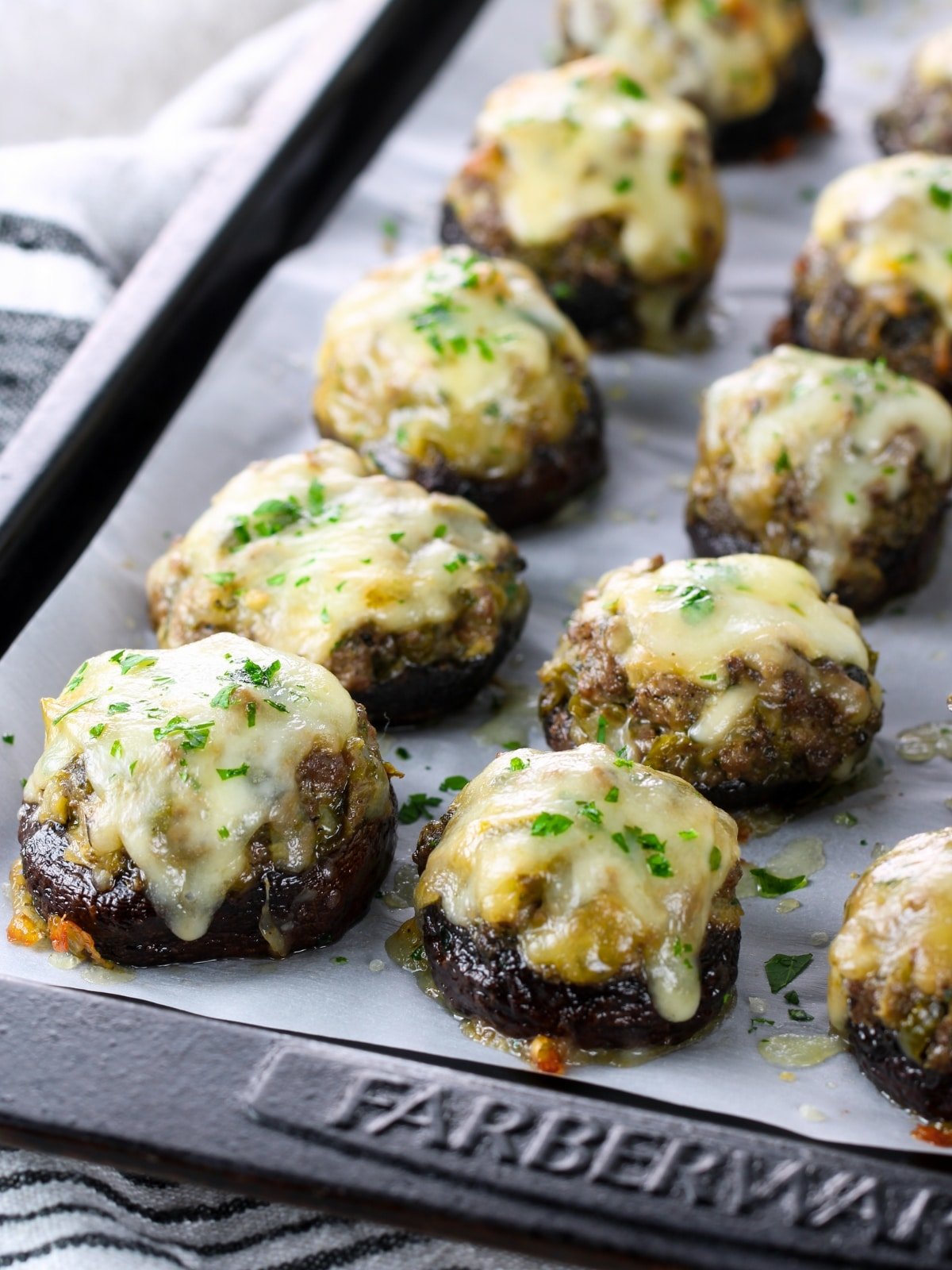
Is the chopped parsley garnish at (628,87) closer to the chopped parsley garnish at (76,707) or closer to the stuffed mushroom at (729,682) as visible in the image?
the stuffed mushroom at (729,682)

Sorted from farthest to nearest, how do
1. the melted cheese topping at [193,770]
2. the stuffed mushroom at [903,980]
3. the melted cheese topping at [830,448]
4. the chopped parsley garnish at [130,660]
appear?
the melted cheese topping at [830,448] → the chopped parsley garnish at [130,660] → the melted cheese topping at [193,770] → the stuffed mushroom at [903,980]

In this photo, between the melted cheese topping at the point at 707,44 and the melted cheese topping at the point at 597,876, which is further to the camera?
Answer: the melted cheese topping at the point at 707,44

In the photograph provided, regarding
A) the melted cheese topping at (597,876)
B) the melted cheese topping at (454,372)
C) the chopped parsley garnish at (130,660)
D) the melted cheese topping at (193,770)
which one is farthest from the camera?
the melted cheese topping at (454,372)

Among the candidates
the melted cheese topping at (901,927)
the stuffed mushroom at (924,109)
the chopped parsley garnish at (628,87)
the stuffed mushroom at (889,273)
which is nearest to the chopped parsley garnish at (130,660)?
the melted cheese topping at (901,927)

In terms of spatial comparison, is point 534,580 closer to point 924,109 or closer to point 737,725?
point 737,725

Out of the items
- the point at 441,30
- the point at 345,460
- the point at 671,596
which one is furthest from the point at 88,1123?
the point at 441,30

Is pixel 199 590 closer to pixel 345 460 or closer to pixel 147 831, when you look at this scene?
pixel 345 460
